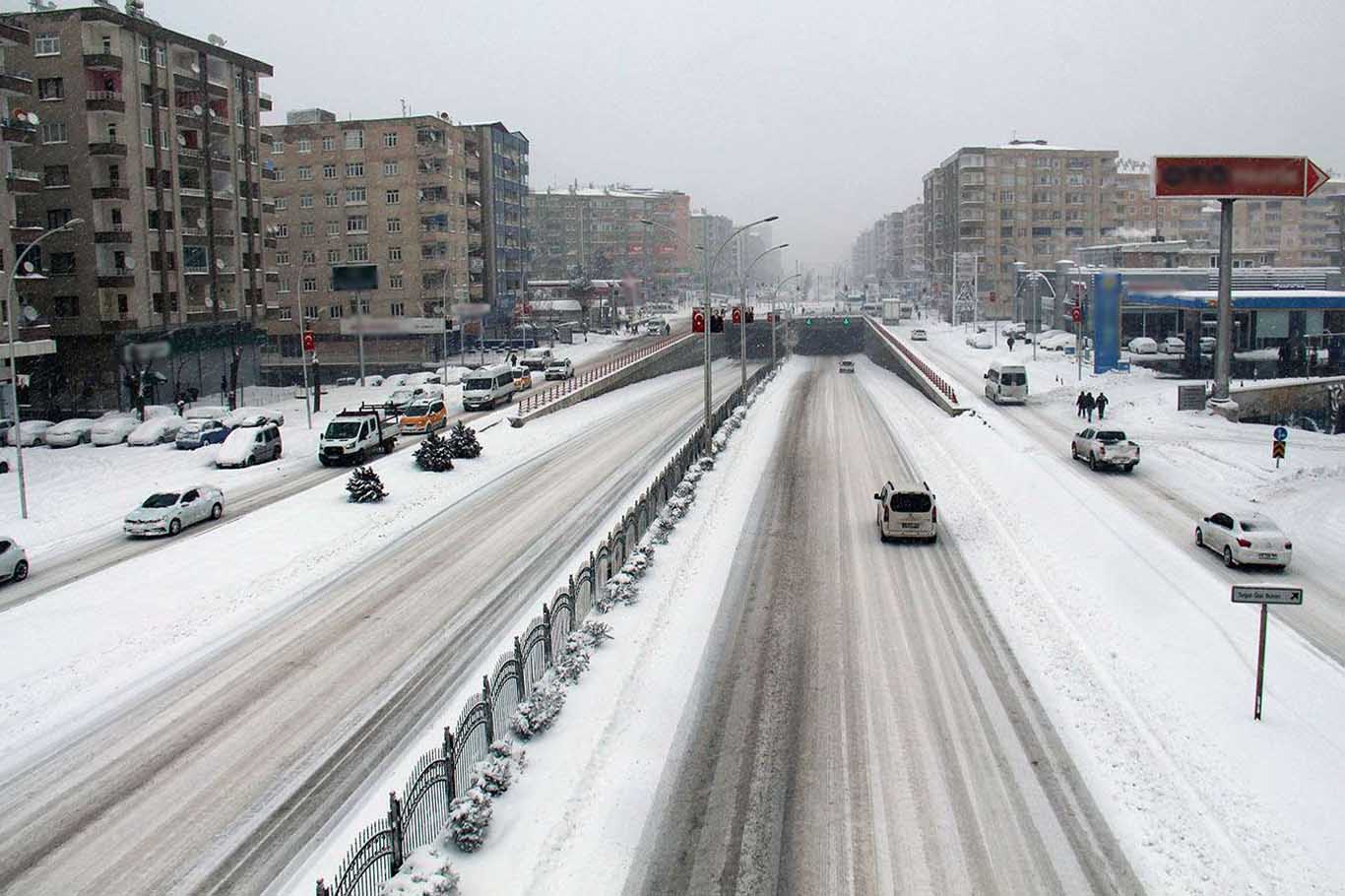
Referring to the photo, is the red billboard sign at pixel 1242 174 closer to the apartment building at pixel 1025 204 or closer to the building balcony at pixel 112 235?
the building balcony at pixel 112 235

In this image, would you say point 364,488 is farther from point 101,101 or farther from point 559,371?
point 559,371

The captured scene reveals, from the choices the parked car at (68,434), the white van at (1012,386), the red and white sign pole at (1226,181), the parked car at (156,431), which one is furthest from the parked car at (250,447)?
the red and white sign pole at (1226,181)

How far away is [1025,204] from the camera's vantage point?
149125mm

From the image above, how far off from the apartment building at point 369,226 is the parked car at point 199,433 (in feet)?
139

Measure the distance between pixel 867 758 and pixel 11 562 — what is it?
21.9 m

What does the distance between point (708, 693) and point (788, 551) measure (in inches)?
418

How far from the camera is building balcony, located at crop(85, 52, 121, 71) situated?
58.8 m

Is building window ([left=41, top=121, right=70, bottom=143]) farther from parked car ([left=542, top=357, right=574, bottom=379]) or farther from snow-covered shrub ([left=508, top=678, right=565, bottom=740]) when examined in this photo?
snow-covered shrub ([left=508, top=678, right=565, bottom=740])

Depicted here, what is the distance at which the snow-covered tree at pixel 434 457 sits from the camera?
41656 mm

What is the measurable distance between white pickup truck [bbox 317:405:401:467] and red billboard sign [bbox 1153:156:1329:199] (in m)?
38.0

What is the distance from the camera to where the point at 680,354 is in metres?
92.6

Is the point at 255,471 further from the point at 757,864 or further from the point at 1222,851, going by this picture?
the point at 1222,851

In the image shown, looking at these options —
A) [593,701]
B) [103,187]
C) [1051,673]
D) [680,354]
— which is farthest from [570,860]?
[680,354]

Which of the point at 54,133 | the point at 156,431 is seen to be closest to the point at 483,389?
the point at 156,431
